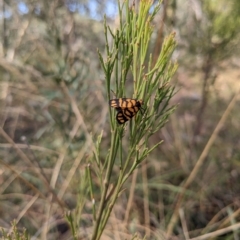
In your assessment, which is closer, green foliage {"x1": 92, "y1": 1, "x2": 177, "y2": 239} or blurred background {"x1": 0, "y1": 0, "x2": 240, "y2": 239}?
green foliage {"x1": 92, "y1": 1, "x2": 177, "y2": 239}

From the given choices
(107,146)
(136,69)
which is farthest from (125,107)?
(107,146)

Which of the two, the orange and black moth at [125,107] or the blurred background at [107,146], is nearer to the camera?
the orange and black moth at [125,107]

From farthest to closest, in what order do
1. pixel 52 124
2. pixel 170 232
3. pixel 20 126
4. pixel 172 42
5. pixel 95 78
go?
pixel 20 126 < pixel 95 78 < pixel 52 124 < pixel 170 232 < pixel 172 42

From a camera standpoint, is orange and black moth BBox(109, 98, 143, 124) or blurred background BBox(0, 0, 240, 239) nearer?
orange and black moth BBox(109, 98, 143, 124)

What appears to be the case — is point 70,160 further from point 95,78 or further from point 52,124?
point 95,78

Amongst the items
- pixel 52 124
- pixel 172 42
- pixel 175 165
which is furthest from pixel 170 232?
pixel 172 42

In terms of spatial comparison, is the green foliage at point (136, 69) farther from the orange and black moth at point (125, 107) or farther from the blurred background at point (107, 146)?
the blurred background at point (107, 146)

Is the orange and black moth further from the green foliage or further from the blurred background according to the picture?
the blurred background

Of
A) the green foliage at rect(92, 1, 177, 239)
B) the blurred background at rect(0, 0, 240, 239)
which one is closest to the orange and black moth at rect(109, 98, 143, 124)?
the green foliage at rect(92, 1, 177, 239)

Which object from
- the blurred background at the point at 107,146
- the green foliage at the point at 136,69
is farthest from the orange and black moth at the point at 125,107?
the blurred background at the point at 107,146
